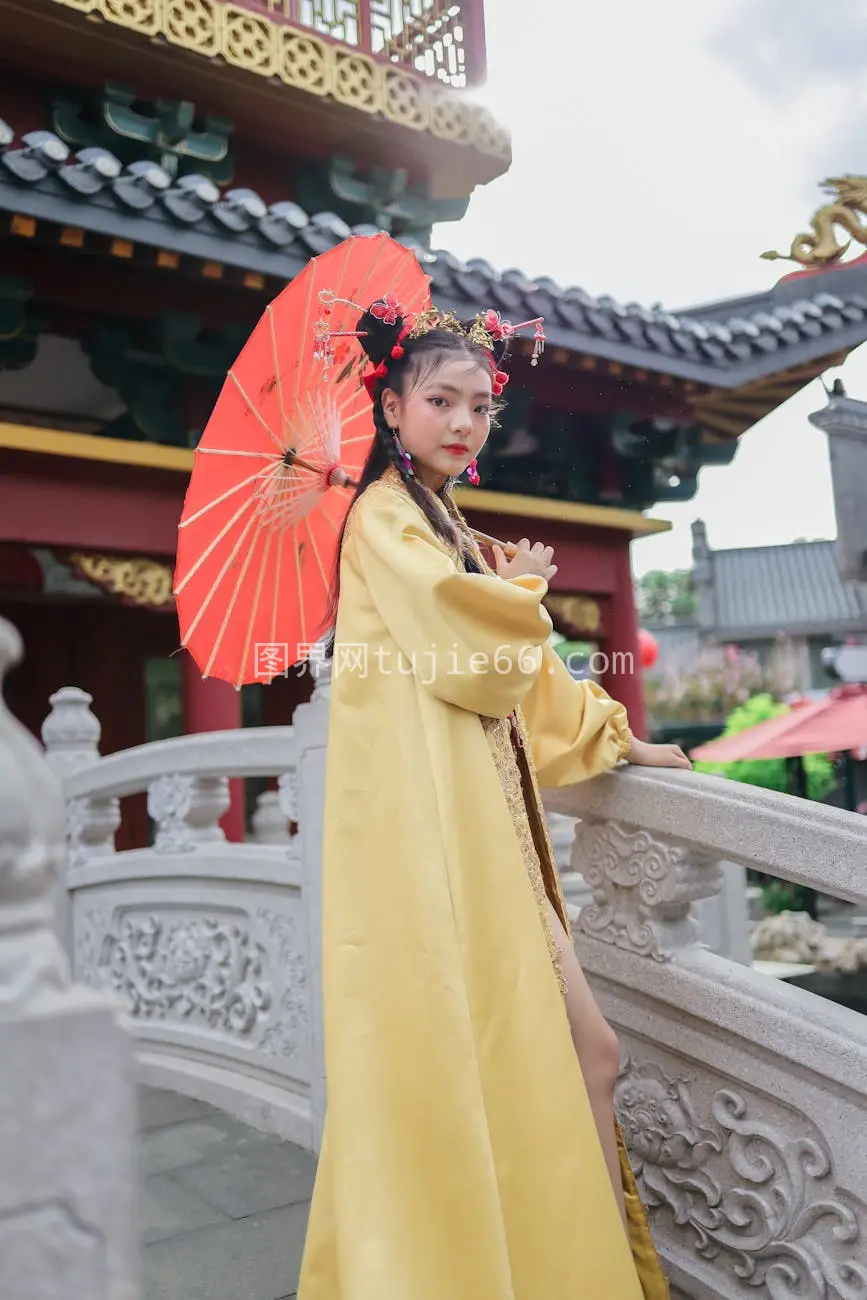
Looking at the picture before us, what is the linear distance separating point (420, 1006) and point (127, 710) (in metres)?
5.90

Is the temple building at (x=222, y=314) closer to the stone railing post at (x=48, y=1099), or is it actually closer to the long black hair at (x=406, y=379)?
the long black hair at (x=406, y=379)

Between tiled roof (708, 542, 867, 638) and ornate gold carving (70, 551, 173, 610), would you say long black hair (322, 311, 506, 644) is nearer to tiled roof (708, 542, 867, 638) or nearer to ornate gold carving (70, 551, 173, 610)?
ornate gold carving (70, 551, 173, 610)

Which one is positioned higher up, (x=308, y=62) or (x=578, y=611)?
(x=308, y=62)

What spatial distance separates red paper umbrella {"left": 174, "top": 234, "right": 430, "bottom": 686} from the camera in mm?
2377

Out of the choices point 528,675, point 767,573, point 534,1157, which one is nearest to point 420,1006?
A: point 534,1157

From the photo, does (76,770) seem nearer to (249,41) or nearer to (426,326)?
(426,326)

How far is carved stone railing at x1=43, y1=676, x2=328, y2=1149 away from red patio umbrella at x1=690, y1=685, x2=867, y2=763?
5.53 m

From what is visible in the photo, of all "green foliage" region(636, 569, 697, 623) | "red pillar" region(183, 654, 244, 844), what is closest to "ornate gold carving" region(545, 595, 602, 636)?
"red pillar" region(183, 654, 244, 844)

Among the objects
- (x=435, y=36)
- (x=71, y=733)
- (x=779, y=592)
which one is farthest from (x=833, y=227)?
(x=779, y=592)

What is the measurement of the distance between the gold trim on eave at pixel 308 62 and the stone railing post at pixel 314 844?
4033mm

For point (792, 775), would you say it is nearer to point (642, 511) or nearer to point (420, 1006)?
point (642, 511)

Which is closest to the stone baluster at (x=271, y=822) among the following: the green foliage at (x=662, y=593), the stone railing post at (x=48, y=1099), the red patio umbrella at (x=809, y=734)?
the red patio umbrella at (x=809, y=734)

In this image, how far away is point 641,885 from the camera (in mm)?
2379

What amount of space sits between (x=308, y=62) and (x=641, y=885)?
5.38 metres
